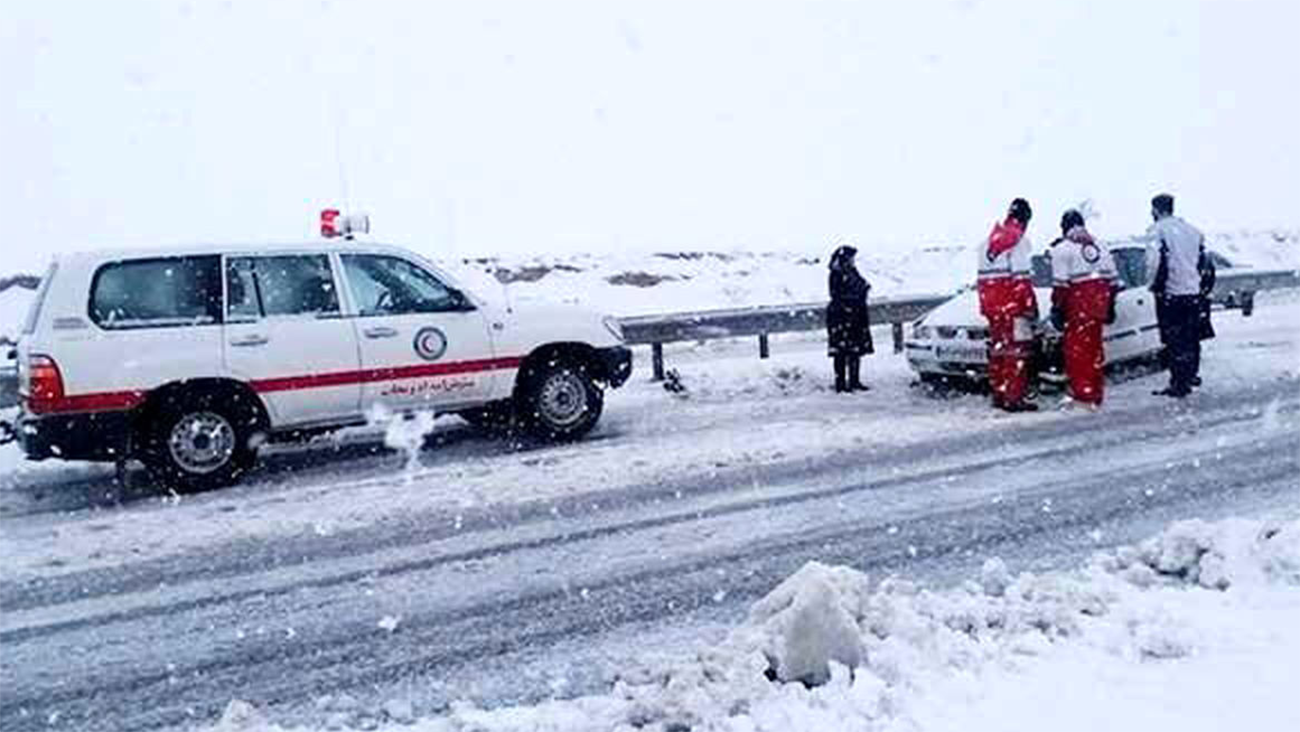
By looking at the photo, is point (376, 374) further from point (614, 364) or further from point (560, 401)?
point (614, 364)

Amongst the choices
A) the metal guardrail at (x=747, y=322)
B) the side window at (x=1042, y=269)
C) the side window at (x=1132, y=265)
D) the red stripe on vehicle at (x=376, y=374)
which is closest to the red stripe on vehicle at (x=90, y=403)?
the red stripe on vehicle at (x=376, y=374)

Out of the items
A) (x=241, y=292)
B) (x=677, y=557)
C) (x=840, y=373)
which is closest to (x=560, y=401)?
(x=241, y=292)

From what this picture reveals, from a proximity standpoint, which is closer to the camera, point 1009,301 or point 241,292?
point 241,292

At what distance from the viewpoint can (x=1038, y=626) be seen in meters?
4.87

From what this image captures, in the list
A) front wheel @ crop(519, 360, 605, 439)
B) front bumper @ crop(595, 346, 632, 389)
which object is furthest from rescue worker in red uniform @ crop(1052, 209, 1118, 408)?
front wheel @ crop(519, 360, 605, 439)

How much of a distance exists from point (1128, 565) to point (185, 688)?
14.3 ft

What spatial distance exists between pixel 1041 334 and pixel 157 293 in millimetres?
8174

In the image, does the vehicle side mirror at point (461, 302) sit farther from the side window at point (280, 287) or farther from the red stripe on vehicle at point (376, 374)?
the side window at point (280, 287)

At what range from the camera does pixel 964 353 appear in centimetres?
1195

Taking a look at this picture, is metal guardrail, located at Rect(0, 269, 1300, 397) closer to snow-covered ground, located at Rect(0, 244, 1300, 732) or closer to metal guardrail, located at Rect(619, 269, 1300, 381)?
metal guardrail, located at Rect(619, 269, 1300, 381)

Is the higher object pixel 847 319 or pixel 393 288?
pixel 393 288

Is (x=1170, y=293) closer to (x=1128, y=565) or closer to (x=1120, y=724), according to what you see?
(x=1128, y=565)

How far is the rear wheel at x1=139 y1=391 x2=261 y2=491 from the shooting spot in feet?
28.5

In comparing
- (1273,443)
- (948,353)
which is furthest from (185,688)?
(948,353)
